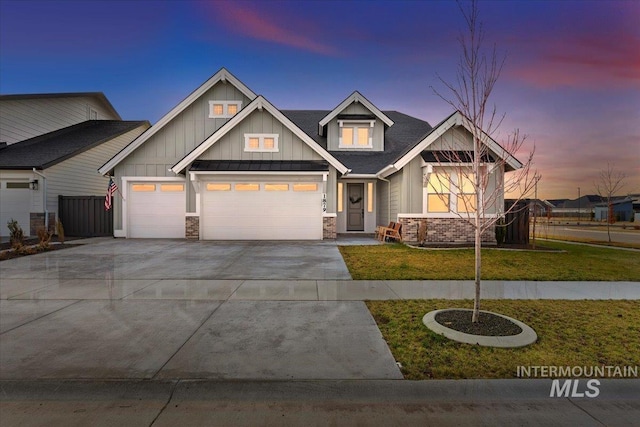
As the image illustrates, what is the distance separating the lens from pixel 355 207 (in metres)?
18.0

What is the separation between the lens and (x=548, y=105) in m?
14.0

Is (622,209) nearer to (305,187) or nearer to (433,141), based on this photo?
(433,141)

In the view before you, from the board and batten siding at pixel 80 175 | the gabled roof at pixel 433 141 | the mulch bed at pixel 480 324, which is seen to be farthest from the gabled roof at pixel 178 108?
the mulch bed at pixel 480 324

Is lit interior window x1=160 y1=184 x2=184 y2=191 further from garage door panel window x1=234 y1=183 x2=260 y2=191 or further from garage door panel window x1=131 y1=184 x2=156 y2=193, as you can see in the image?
garage door panel window x1=234 y1=183 x2=260 y2=191

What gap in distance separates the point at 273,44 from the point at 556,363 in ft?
68.9

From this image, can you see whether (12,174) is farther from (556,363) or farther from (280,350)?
(556,363)

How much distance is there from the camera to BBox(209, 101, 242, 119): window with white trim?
1689 centimetres

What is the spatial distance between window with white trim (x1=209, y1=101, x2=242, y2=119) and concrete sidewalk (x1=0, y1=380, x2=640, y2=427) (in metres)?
15.5

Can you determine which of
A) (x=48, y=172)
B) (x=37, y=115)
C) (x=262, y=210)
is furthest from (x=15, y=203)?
(x=262, y=210)

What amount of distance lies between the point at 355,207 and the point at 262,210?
18.4ft

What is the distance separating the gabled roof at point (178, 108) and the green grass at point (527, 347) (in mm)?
14569

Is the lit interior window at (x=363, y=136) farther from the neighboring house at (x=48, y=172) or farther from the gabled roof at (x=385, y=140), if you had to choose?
the neighboring house at (x=48, y=172)

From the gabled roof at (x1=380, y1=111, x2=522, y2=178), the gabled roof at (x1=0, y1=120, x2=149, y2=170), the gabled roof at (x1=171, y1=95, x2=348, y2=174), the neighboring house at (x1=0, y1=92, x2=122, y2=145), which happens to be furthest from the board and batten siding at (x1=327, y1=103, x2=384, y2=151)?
the neighboring house at (x1=0, y1=92, x2=122, y2=145)

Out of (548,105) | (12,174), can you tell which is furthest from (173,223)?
(548,105)
